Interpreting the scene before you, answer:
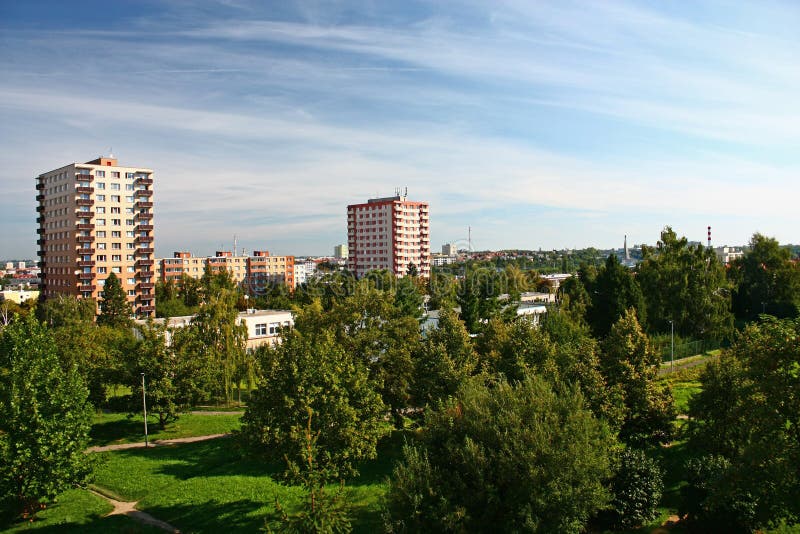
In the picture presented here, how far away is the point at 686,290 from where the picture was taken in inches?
2244

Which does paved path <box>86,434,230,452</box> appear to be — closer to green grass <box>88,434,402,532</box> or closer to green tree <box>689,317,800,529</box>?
green grass <box>88,434,402,532</box>

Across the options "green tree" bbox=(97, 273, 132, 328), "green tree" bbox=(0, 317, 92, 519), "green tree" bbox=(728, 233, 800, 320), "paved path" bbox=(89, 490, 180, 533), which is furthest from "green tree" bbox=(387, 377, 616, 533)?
"green tree" bbox=(728, 233, 800, 320)

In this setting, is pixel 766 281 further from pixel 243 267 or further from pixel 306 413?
pixel 243 267

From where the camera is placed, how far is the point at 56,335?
1369 inches

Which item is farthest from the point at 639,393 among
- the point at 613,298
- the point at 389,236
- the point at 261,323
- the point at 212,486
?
the point at 389,236

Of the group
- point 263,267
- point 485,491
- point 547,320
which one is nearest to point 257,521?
point 485,491

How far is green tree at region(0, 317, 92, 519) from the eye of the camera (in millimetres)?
18422

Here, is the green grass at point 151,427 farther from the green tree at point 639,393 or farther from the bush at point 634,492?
the bush at point 634,492

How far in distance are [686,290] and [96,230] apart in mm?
78769

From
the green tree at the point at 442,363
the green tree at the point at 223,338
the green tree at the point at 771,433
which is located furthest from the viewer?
the green tree at the point at 223,338

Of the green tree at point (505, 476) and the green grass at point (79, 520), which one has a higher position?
the green tree at point (505, 476)

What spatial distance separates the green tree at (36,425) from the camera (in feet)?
60.4

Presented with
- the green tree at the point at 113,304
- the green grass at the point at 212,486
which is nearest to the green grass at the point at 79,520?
the green grass at the point at 212,486

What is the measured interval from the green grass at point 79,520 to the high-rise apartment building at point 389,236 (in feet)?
334
